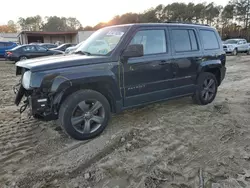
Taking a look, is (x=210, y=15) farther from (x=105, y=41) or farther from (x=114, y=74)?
(x=114, y=74)

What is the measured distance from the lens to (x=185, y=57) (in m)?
4.70

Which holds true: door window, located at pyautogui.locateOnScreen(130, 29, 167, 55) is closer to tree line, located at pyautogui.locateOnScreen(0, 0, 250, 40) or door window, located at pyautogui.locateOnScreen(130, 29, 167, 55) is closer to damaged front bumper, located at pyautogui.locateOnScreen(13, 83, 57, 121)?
damaged front bumper, located at pyautogui.locateOnScreen(13, 83, 57, 121)

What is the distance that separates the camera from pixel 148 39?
4.16 m

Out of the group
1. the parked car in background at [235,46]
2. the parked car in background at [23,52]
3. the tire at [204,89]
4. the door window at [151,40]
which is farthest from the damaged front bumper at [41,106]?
the parked car in background at [235,46]

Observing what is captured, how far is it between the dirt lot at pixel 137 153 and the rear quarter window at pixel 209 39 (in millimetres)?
1693

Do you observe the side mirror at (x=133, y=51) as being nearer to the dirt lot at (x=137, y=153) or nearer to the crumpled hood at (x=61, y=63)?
the crumpled hood at (x=61, y=63)

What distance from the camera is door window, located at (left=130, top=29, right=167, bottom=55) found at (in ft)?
13.2

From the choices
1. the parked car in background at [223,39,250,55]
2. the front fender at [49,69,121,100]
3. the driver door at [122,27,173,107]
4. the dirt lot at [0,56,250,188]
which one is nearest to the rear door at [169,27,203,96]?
the driver door at [122,27,173,107]

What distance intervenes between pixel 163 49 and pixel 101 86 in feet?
5.17

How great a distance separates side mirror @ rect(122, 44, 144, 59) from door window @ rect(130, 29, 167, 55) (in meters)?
0.29

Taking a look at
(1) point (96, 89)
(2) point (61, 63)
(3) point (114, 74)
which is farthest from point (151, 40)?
(2) point (61, 63)

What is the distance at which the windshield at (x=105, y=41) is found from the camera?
3886mm

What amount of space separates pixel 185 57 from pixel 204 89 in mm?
1203

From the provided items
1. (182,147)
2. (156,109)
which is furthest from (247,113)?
(182,147)
